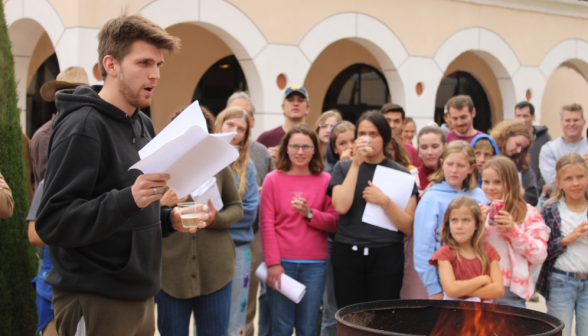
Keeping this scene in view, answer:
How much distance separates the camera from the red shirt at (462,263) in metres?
3.47

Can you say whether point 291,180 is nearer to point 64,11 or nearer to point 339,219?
point 339,219

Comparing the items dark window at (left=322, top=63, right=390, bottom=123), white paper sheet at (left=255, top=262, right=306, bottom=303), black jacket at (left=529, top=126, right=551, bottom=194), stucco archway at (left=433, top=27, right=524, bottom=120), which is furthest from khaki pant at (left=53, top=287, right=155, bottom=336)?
dark window at (left=322, top=63, right=390, bottom=123)

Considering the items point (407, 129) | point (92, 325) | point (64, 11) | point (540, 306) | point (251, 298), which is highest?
point (64, 11)

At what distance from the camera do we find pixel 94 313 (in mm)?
2199

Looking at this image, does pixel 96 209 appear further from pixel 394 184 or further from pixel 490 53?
pixel 490 53

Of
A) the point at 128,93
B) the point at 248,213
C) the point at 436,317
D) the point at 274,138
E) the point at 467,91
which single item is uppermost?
the point at 467,91

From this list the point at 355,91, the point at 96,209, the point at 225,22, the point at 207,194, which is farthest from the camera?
the point at 355,91

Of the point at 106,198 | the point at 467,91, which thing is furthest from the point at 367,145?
the point at 467,91

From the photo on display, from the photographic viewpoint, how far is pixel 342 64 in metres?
12.4

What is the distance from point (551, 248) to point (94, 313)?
340 centimetres

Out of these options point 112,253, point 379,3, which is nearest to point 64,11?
point 379,3

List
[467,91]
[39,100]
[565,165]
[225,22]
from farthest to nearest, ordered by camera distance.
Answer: [467,91], [39,100], [225,22], [565,165]

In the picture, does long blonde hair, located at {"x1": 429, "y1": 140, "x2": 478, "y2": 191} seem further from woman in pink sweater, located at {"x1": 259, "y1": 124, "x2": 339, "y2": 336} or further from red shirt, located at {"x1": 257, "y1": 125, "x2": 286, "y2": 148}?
red shirt, located at {"x1": 257, "y1": 125, "x2": 286, "y2": 148}

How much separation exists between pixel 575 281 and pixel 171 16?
6.09 m
